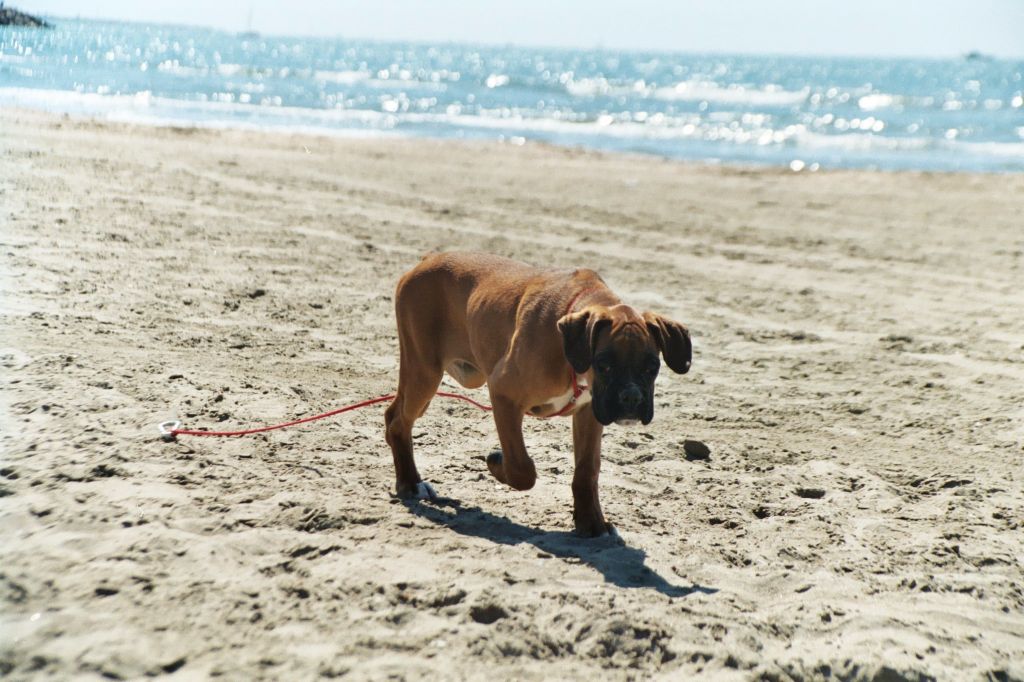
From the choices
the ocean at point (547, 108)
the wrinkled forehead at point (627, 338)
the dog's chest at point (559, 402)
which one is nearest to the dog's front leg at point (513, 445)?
the dog's chest at point (559, 402)

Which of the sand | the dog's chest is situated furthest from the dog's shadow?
the dog's chest

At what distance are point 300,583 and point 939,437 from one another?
4.42m

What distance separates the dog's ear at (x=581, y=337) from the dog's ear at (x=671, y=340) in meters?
Answer: 0.26

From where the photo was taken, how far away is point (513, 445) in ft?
16.4

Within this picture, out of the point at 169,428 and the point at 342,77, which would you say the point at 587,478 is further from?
the point at 342,77

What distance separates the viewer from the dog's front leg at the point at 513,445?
197 inches

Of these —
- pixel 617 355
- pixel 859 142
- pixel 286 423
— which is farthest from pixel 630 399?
pixel 859 142

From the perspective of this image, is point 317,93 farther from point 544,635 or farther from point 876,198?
point 544,635

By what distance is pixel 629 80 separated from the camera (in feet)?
210

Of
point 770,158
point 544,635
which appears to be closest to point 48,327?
point 544,635

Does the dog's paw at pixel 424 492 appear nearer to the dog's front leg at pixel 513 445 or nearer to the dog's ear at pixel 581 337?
the dog's front leg at pixel 513 445

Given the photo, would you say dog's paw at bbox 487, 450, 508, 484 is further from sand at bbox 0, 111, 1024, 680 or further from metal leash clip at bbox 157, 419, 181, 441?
metal leash clip at bbox 157, 419, 181, 441

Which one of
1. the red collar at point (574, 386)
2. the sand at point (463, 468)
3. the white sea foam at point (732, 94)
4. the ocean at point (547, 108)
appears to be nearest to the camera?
the sand at point (463, 468)

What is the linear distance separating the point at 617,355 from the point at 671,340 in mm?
329
